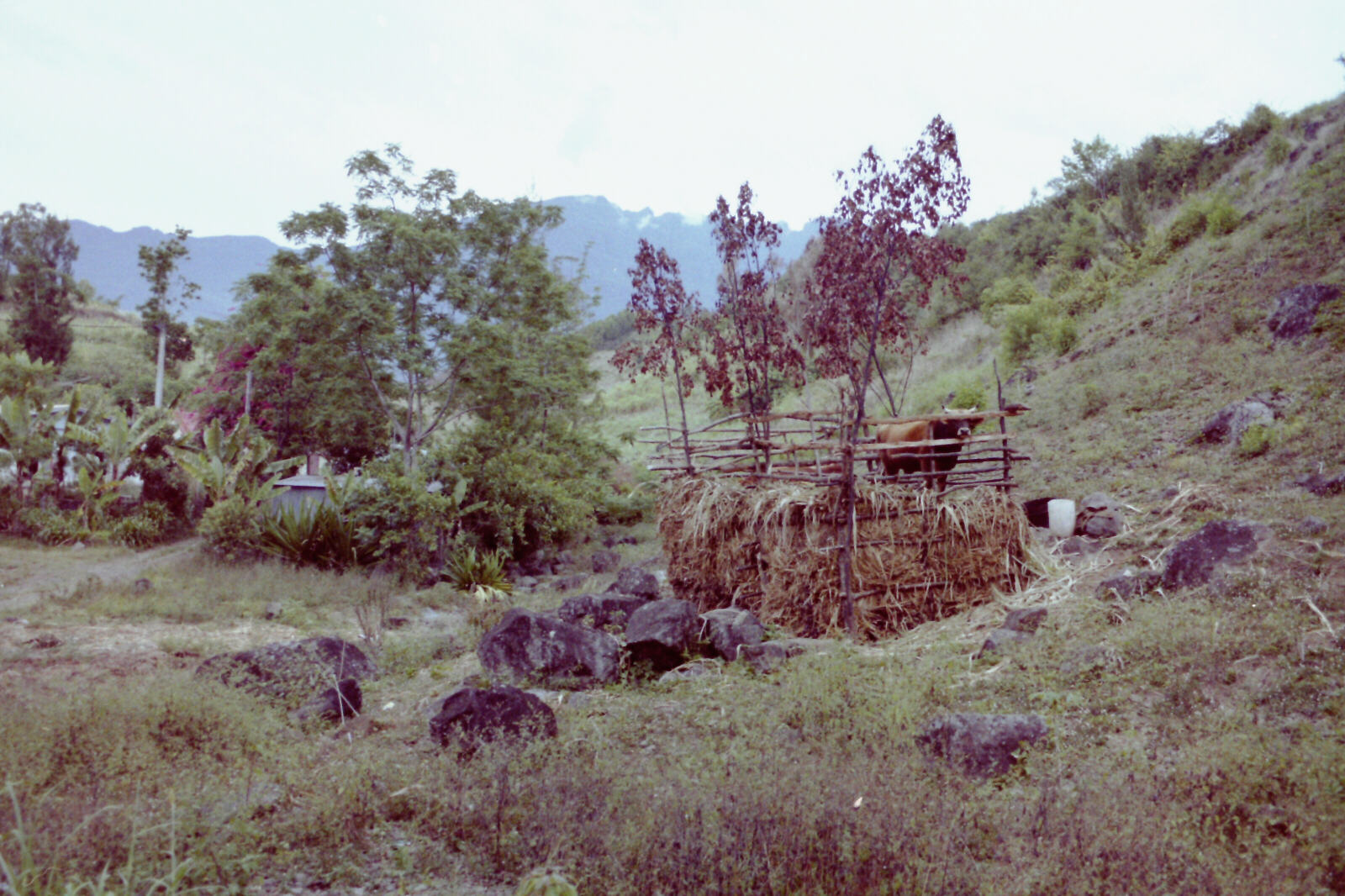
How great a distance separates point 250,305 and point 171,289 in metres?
13.0

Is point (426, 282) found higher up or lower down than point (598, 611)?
higher up

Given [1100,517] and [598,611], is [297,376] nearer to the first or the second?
[598,611]

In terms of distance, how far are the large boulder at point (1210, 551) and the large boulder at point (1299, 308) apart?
788 centimetres

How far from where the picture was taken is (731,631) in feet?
25.6

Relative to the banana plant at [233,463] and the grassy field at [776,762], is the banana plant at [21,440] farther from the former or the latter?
the grassy field at [776,762]

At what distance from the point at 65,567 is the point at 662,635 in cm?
1121

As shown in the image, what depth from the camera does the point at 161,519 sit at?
17.4 m

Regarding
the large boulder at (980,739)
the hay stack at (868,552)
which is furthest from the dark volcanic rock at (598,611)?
the large boulder at (980,739)

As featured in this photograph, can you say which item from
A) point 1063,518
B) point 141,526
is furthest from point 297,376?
point 1063,518

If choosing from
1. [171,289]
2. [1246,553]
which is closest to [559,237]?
[171,289]

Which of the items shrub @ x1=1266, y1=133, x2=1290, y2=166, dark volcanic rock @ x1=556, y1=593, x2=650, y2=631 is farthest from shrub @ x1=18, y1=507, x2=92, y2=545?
shrub @ x1=1266, y1=133, x2=1290, y2=166

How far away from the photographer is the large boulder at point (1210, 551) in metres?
7.43

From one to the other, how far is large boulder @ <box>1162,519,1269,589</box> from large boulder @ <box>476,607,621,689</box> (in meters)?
4.75

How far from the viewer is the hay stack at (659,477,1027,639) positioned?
8.11 meters
